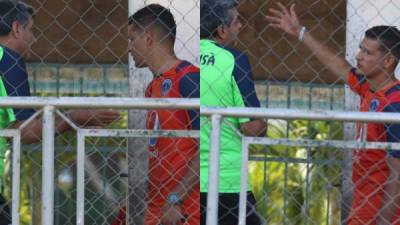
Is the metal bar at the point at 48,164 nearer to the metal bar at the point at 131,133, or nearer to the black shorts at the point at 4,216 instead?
the metal bar at the point at 131,133

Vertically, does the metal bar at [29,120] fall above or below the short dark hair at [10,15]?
below

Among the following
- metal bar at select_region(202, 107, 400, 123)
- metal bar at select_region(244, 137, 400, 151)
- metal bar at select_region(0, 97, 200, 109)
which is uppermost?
metal bar at select_region(0, 97, 200, 109)

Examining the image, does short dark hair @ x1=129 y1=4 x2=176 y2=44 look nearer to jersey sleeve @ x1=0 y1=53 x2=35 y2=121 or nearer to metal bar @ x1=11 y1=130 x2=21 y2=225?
jersey sleeve @ x1=0 y1=53 x2=35 y2=121

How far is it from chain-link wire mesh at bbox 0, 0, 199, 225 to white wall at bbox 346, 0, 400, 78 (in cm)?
81

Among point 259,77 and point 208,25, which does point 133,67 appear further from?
point 259,77

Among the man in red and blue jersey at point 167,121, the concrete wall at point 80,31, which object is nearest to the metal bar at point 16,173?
the man in red and blue jersey at point 167,121

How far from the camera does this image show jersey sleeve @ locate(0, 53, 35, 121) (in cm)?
442

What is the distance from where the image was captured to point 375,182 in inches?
172

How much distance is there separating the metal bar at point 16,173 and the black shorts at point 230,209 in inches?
35.3

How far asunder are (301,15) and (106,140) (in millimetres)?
1447

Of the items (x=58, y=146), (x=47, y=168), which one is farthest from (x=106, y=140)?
(x=47, y=168)

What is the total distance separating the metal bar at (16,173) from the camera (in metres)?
4.07

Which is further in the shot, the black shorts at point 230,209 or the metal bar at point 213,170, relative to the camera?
the black shorts at point 230,209

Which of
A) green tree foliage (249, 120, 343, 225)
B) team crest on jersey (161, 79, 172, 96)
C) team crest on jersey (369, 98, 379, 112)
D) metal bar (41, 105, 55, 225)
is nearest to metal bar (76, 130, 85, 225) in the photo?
metal bar (41, 105, 55, 225)
